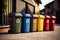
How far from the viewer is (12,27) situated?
1340cm

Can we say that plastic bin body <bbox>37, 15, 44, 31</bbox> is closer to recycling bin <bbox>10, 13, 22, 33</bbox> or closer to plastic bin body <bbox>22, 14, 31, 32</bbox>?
plastic bin body <bbox>22, 14, 31, 32</bbox>

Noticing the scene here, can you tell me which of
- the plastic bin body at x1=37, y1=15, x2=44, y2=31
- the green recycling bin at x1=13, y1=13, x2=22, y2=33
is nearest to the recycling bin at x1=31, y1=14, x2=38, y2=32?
the plastic bin body at x1=37, y1=15, x2=44, y2=31

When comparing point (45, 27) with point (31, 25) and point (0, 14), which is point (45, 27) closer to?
point (31, 25)

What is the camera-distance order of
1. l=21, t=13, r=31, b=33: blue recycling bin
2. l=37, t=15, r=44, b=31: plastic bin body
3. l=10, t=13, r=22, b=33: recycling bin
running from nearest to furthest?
l=10, t=13, r=22, b=33: recycling bin → l=21, t=13, r=31, b=33: blue recycling bin → l=37, t=15, r=44, b=31: plastic bin body

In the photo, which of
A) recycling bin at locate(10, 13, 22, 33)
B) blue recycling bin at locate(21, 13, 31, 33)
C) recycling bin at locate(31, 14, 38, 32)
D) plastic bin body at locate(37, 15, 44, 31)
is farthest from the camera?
plastic bin body at locate(37, 15, 44, 31)

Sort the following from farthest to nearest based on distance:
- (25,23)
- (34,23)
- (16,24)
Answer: (34,23), (25,23), (16,24)

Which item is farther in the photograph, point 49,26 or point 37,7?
point 37,7

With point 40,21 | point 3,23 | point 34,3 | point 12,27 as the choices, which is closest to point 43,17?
point 40,21

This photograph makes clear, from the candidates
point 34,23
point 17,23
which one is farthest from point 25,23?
point 34,23

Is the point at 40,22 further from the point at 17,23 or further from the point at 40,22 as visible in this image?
the point at 17,23

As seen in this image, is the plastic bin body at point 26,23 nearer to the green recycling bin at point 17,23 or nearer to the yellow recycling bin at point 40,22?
the green recycling bin at point 17,23

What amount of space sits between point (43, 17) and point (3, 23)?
5862mm

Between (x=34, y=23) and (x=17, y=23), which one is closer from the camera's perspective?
(x=17, y=23)

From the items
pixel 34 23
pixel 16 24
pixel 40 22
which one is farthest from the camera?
pixel 40 22
